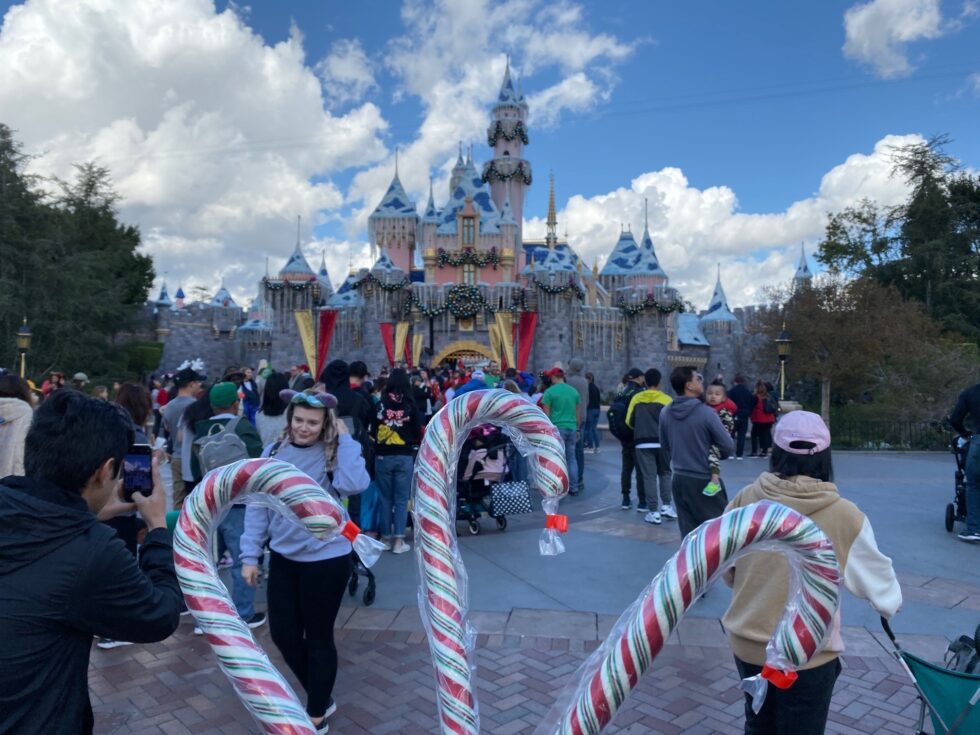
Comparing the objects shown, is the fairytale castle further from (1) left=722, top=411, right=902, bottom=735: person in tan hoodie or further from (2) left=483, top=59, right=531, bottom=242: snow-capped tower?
(1) left=722, top=411, right=902, bottom=735: person in tan hoodie

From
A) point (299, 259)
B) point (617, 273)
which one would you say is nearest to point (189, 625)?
point (617, 273)

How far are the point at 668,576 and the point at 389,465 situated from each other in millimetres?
4570

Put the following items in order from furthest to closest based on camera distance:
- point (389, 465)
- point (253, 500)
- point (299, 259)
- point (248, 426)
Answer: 1. point (299, 259)
2. point (389, 465)
3. point (248, 426)
4. point (253, 500)

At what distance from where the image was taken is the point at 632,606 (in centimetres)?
157

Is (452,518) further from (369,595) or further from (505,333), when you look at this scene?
(505,333)

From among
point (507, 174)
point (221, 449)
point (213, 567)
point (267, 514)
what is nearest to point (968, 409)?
point (267, 514)

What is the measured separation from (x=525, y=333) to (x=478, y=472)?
71.1 feet

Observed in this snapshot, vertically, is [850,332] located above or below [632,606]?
above

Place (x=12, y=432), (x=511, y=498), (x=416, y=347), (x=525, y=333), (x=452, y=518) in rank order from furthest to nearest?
1. (x=416, y=347)
2. (x=525, y=333)
3. (x=511, y=498)
4. (x=12, y=432)
5. (x=452, y=518)

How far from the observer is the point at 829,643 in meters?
2.15

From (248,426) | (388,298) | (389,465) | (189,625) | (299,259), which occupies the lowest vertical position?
(189,625)

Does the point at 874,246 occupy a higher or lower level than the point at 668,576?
higher

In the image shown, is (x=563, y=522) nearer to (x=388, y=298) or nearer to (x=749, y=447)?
(x=749, y=447)

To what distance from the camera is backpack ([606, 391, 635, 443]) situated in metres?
7.37
